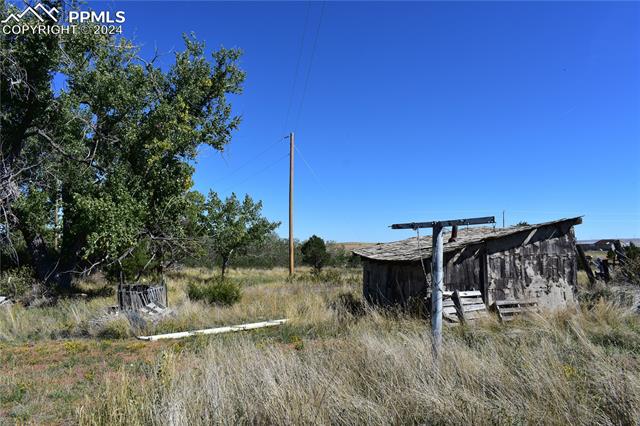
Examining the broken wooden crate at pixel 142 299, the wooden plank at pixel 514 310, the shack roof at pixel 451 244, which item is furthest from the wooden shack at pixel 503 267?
the broken wooden crate at pixel 142 299

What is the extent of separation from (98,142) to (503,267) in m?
13.5

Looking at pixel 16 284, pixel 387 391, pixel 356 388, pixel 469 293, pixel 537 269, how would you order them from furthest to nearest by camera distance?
pixel 16 284 → pixel 537 269 → pixel 469 293 → pixel 356 388 → pixel 387 391

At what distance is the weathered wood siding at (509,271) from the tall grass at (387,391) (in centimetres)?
621

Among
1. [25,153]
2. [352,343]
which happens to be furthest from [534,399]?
[25,153]

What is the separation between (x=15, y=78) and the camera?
12617 millimetres

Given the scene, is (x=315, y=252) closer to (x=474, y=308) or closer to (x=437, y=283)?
(x=474, y=308)

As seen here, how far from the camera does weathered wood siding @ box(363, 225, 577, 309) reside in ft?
37.2

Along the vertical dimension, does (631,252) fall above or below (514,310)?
above

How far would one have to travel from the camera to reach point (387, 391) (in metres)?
4.01

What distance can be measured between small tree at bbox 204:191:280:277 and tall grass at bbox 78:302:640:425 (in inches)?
709

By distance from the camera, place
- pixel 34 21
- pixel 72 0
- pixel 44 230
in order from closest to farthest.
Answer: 1. pixel 34 21
2. pixel 72 0
3. pixel 44 230

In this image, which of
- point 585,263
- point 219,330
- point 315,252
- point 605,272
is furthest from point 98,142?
point 315,252

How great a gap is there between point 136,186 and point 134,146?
4.55 ft

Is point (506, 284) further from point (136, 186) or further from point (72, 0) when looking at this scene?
point (72, 0)
